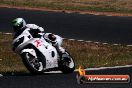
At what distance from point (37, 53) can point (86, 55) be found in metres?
5.81

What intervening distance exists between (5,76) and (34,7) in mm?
21208

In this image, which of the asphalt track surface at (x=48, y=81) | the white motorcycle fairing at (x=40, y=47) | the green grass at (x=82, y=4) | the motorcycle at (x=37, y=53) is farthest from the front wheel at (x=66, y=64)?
the green grass at (x=82, y=4)

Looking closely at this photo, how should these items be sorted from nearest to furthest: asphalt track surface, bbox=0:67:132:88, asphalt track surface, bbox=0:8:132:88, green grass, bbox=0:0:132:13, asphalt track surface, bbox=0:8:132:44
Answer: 1. asphalt track surface, bbox=0:67:132:88
2. asphalt track surface, bbox=0:8:132:88
3. asphalt track surface, bbox=0:8:132:44
4. green grass, bbox=0:0:132:13

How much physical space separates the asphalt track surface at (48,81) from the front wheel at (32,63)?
194 mm

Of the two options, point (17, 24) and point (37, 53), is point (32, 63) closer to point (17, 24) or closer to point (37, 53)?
point (37, 53)

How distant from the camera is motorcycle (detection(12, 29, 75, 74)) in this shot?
46.0 ft

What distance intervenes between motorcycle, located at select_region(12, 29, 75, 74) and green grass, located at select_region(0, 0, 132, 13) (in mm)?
19260

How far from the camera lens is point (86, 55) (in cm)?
1997

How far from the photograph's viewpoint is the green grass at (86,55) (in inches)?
668

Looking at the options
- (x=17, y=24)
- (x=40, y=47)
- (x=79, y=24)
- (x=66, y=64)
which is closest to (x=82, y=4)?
(x=79, y=24)

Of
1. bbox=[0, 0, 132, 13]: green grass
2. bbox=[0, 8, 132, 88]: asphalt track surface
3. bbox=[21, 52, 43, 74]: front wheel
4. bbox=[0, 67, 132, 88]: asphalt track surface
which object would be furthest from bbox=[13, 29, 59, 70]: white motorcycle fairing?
bbox=[0, 0, 132, 13]: green grass

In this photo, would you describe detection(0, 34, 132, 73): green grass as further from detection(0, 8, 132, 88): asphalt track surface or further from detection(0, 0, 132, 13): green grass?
detection(0, 0, 132, 13): green grass

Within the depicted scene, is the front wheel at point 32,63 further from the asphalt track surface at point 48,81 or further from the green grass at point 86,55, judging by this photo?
the green grass at point 86,55

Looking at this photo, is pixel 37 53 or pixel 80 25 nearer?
pixel 37 53
